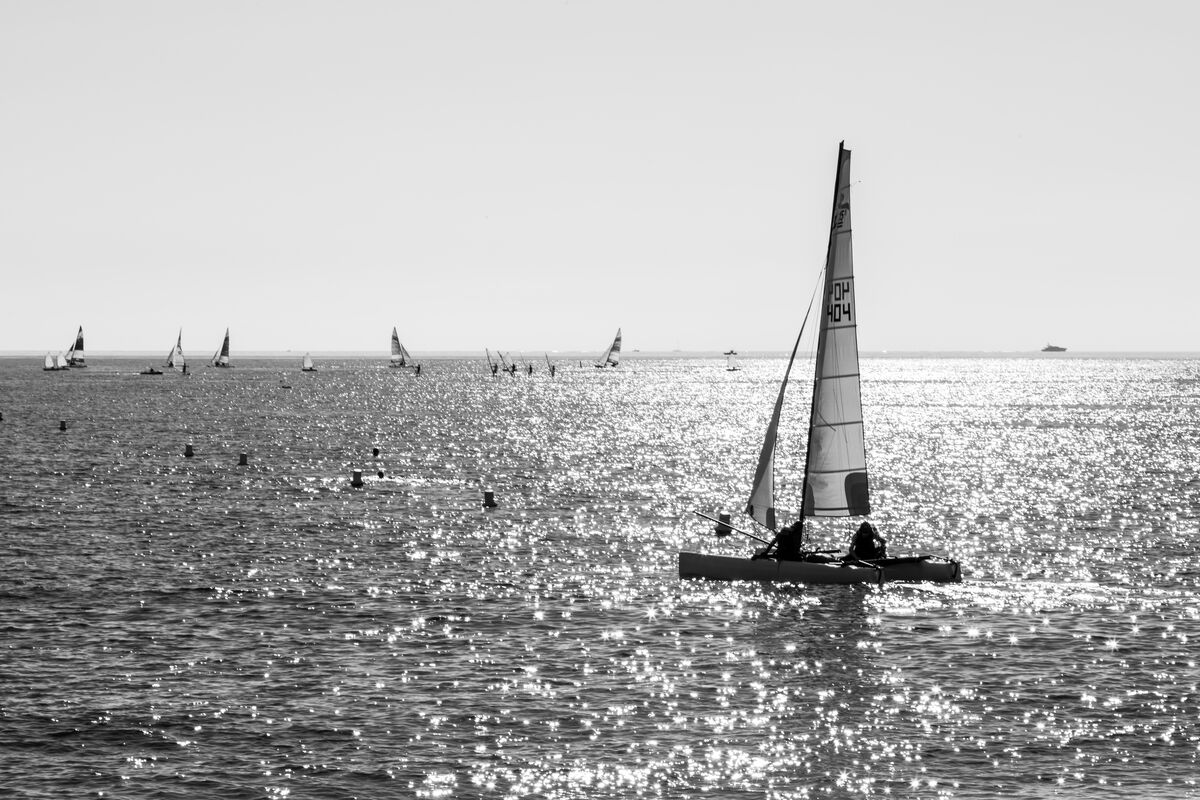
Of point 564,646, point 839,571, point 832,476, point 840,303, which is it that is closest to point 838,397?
point 832,476

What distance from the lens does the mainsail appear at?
45875mm

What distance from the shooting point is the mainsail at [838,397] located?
151 feet

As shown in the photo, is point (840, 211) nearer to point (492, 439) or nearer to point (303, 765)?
point (303, 765)

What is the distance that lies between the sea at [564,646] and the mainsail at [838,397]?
368cm

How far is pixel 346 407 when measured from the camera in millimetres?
172000

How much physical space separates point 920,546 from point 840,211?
63.8 feet

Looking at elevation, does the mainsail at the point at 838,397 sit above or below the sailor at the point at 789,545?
above

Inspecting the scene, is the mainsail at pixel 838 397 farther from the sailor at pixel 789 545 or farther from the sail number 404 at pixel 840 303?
the sailor at pixel 789 545

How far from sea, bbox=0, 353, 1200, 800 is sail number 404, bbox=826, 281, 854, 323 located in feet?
32.6

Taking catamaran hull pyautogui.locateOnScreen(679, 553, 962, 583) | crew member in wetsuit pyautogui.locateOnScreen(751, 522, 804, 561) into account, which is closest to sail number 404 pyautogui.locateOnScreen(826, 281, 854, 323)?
crew member in wetsuit pyautogui.locateOnScreen(751, 522, 804, 561)

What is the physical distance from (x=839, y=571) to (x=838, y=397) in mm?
6443

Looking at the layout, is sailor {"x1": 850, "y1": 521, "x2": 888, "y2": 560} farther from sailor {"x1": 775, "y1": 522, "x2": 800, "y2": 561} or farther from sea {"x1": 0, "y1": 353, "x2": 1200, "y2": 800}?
sailor {"x1": 775, "y1": 522, "x2": 800, "y2": 561}

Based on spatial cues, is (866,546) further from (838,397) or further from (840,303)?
(840,303)

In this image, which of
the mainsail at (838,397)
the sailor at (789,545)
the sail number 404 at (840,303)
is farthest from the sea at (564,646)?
the sail number 404 at (840,303)
